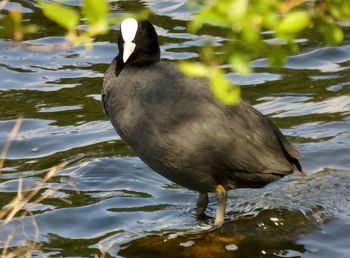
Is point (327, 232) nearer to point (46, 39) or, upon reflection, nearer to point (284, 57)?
point (284, 57)

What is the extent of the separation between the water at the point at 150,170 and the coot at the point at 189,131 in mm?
324

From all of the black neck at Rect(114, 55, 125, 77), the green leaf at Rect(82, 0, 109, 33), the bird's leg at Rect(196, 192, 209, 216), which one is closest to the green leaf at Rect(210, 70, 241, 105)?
the green leaf at Rect(82, 0, 109, 33)

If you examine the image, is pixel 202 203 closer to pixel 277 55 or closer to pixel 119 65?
pixel 119 65

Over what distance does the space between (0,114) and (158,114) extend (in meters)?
2.55

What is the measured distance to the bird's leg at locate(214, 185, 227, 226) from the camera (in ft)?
16.1

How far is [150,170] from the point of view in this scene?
5922 mm

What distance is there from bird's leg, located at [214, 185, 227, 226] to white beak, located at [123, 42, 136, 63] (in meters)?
0.85

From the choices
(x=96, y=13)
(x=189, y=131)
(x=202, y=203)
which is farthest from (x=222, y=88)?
(x=202, y=203)

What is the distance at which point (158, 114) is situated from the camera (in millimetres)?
4602

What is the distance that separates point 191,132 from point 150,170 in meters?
1.38

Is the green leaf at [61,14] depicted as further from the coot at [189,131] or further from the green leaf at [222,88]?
the coot at [189,131]

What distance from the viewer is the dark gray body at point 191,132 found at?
460 centimetres

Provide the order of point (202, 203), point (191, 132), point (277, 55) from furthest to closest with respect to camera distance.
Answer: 1. point (202, 203)
2. point (191, 132)
3. point (277, 55)

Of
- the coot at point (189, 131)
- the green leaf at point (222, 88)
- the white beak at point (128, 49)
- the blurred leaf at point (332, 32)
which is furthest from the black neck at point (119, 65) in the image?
the green leaf at point (222, 88)
